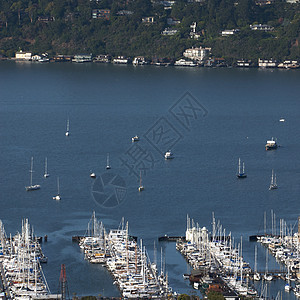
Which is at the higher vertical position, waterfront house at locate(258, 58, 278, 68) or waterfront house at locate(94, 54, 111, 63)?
waterfront house at locate(94, 54, 111, 63)

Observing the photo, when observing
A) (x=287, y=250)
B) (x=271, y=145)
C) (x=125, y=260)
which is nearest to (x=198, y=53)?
(x=271, y=145)

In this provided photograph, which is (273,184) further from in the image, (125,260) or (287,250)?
(125,260)

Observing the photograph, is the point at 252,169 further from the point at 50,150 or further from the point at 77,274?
the point at 77,274

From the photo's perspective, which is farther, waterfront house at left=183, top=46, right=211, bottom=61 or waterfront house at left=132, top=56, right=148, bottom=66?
waterfront house at left=132, top=56, right=148, bottom=66

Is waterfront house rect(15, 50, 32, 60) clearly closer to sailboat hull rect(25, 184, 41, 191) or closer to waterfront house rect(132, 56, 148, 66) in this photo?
waterfront house rect(132, 56, 148, 66)

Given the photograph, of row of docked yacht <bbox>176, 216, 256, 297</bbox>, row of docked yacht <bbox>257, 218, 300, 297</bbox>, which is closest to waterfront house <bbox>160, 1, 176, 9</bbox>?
row of docked yacht <bbox>257, 218, 300, 297</bbox>

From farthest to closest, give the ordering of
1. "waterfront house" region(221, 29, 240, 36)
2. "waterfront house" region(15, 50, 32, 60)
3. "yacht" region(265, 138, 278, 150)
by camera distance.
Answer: "waterfront house" region(15, 50, 32, 60) < "waterfront house" region(221, 29, 240, 36) < "yacht" region(265, 138, 278, 150)
